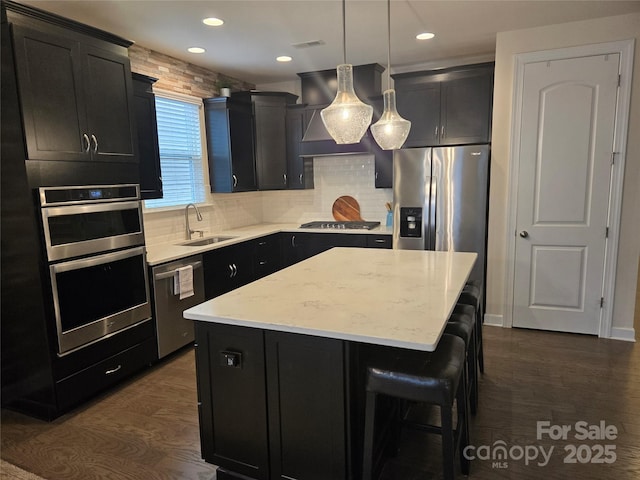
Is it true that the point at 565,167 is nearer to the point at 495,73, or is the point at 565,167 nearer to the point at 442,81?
the point at 495,73

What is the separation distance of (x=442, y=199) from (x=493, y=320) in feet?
4.21

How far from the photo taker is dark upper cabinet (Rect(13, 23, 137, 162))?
2400mm

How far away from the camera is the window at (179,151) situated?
4102 mm

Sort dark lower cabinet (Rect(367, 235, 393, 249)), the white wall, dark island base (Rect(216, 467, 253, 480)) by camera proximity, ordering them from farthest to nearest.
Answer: dark lower cabinet (Rect(367, 235, 393, 249)) < the white wall < dark island base (Rect(216, 467, 253, 480))

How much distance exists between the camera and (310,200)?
5453mm

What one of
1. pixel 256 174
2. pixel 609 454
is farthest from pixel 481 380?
pixel 256 174

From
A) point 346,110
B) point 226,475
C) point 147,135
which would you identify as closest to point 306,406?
point 226,475

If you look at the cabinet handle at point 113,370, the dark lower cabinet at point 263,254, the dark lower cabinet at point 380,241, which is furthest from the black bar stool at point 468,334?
the cabinet handle at point 113,370

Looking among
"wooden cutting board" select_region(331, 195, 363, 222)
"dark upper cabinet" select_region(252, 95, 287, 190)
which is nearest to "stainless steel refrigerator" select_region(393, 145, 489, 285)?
"wooden cutting board" select_region(331, 195, 363, 222)

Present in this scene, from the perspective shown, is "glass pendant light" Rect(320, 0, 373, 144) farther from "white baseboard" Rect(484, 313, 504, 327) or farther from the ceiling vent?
"white baseboard" Rect(484, 313, 504, 327)

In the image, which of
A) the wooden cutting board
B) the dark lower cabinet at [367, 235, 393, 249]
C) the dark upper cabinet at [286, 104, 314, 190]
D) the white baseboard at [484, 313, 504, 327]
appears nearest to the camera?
the white baseboard at [484, 313, 504, 327]

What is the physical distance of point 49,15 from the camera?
247cm

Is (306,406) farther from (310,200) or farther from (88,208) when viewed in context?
(310,200)

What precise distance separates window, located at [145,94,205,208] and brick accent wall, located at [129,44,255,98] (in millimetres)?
124
